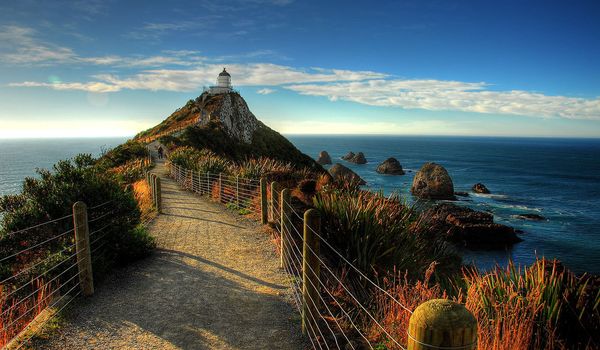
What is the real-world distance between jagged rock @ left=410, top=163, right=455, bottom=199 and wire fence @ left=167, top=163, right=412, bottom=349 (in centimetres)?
4062

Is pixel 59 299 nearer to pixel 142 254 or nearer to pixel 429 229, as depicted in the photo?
pixel 142 254

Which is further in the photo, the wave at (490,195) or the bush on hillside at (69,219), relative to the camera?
the wave at (490,195)

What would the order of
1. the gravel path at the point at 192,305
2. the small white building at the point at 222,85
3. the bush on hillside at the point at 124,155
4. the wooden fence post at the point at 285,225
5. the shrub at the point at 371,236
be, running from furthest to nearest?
1. the small white building at the point at 222,85
2. the bush on hillside at the point at 124,155
3. the wooden fence post at the point at 285,225
4. the shrub at the point at 371,236
5. the gravel path at the point at 192,305

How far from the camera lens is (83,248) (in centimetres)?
579

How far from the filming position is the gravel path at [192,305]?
4.57 meters

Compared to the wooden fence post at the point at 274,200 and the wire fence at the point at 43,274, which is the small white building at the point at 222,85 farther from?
the wire fence at the point at 43,274

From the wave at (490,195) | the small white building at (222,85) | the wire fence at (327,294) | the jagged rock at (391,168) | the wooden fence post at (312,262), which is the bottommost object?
the wave at (490,195)

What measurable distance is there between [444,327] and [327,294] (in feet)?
14.5

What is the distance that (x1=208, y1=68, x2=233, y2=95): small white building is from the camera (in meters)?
73.6

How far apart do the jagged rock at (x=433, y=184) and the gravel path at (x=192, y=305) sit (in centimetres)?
4407

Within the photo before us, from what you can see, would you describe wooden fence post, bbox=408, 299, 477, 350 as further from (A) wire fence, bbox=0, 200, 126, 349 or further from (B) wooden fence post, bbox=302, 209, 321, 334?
(A) wire fence, bbox=0, 200, 126, 349

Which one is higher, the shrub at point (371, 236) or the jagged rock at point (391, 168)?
the shrub at point (371, 236)

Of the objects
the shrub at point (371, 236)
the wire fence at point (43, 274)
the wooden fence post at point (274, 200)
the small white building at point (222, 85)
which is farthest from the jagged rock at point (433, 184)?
the wire fence at point (43, 274)

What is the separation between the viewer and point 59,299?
5.43 meters
